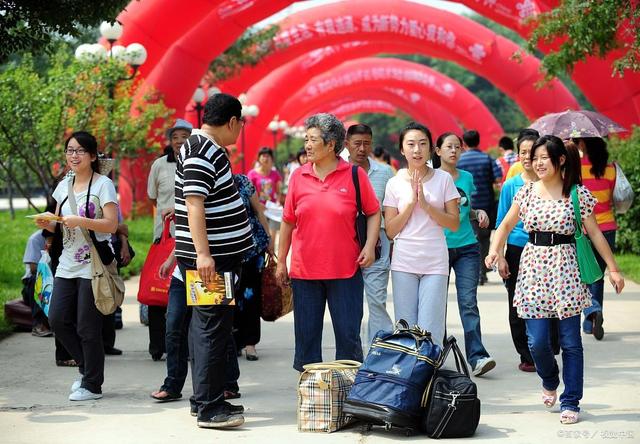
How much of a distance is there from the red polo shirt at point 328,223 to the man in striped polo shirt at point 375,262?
3.01 ft

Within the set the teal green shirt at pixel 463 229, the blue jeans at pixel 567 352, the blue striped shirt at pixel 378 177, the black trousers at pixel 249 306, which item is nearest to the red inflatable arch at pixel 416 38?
the black trousers at pixel 249 306

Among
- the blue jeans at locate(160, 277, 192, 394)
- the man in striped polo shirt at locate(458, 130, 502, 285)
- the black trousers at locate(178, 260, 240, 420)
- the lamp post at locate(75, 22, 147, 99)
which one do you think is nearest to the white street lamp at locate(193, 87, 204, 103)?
the lamp post at locate(75, 22, 147, 99)

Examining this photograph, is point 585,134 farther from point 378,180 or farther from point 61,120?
point 61,120

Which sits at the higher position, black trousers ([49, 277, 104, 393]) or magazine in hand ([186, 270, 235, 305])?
magazine in hand ([186, 270, 235, 305])

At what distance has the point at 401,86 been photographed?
3797 centimetres

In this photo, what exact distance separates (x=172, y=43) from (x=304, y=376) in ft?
44.6

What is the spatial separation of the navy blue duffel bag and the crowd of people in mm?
600

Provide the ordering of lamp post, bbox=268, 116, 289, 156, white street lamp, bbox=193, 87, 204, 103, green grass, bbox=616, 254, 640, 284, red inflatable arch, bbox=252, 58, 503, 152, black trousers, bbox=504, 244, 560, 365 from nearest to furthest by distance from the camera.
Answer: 1. black trousers, bbox=504, 244, 560, 365
2. green grass, bbox=616, 254, 640, 284
3. white street lamp, bbox=193, 87, 204, 103
4. red inflatable arch, bbox=252, 58, 503, 152
5. lamp post, bbox=268, 116, 289, 156

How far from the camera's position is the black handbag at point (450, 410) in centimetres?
518

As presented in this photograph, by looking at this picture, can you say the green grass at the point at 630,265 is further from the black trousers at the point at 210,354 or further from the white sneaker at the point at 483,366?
the black trousers at the point at 210,354

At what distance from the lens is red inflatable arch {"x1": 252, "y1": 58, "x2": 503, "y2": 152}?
35.7 m

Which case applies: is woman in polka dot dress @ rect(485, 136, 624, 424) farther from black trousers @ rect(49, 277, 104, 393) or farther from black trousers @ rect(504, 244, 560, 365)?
black trousers @ rect(49, 277, 104, 393)

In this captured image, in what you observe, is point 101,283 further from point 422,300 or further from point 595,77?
point 595,77

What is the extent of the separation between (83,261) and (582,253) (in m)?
2.90
